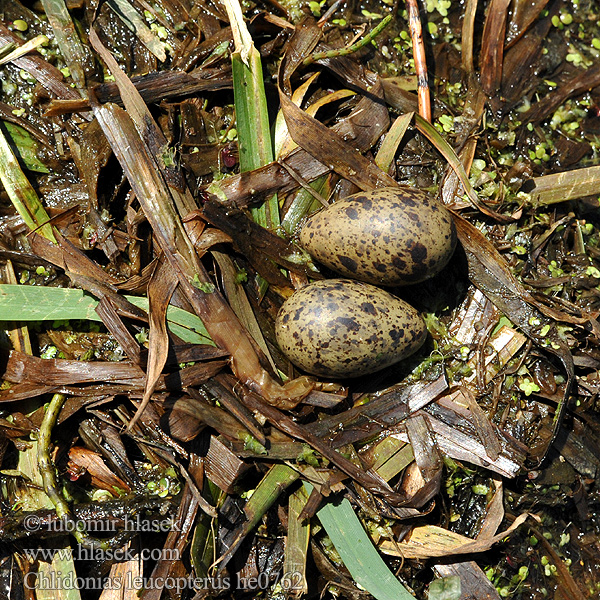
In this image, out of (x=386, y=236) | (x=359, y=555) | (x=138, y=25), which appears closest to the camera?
(x=386, y=236)

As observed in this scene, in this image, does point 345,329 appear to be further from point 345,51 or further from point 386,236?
point 345,51

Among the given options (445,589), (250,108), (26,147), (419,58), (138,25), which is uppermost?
(138,25)

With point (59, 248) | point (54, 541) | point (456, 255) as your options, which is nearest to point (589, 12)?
point (456, 255)

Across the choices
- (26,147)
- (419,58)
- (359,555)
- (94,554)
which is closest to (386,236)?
(419,58)

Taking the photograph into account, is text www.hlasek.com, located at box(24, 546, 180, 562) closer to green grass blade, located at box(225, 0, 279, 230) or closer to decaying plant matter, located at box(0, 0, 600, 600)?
decaying plant matter, located at box(0, 0, 600, 600)

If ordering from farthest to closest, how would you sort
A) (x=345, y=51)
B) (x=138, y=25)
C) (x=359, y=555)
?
(x=138, y=25) → (x=345, y=51) → (x=359, y=555)

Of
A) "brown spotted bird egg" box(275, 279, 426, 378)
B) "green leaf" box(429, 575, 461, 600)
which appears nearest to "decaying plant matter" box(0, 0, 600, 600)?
"green leaf" box(429, 575, 461, 600)

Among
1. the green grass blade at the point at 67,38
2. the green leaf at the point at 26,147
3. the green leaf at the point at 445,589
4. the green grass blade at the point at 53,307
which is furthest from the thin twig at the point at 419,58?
the green leaf at the point at 445,589
